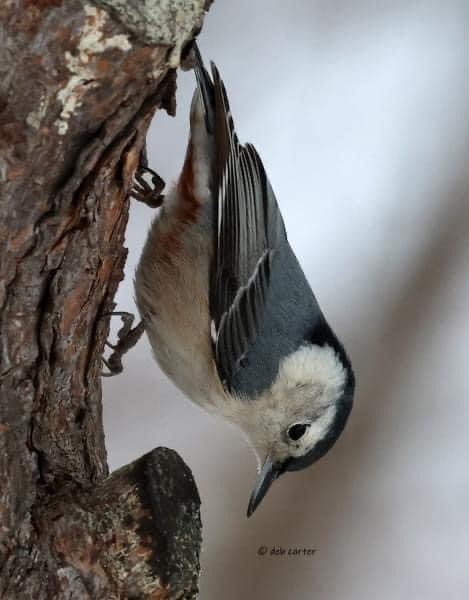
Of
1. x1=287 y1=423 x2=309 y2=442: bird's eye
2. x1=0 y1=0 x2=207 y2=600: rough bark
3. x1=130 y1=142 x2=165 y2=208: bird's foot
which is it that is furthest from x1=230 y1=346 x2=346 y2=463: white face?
x1=0 y1=0 x2=207 y2=600: rough bark

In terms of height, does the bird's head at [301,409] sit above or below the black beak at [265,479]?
above

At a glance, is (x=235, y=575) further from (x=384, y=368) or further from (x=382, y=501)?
(x=384, y=368)

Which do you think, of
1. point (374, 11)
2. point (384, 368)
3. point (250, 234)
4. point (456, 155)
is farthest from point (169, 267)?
point (374, 11)

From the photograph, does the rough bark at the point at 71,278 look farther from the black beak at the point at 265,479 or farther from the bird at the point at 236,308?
the black beak at the point at 265,479

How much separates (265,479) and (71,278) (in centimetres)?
82

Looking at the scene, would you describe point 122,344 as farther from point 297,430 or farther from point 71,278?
point 71,278

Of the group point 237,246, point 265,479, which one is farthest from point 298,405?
point 237,246

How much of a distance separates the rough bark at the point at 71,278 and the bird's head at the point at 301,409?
1.93ft

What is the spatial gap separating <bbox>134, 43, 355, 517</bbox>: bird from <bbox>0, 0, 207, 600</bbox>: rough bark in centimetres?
45

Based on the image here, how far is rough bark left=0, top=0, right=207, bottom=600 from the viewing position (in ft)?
2.89

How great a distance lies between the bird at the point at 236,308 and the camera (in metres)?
1.66

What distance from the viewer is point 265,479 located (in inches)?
69.5

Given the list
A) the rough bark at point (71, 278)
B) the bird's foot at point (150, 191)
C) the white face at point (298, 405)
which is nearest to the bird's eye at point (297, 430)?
the white face at point (298, 405)

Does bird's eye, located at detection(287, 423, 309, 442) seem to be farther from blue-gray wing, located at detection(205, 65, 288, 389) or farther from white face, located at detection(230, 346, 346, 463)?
blue-gray wing, located at detection(205, 65, 288, 389)
